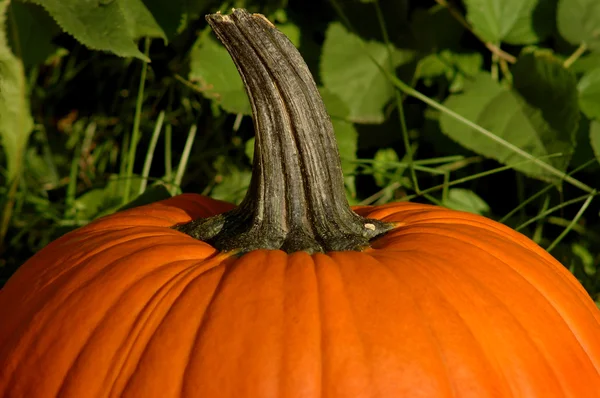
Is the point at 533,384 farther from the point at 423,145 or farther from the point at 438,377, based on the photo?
the point at 423,145

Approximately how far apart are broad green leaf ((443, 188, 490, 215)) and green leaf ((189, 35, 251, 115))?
65 cm

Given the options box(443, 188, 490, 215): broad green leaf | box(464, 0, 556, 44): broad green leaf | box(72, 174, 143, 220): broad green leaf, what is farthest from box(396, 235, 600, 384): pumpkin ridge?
box(72, 174, 143, 220): broad green leaf

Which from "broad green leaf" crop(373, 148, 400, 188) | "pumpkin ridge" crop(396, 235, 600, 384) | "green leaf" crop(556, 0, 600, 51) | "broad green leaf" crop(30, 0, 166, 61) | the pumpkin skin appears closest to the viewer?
the pumpkin skin

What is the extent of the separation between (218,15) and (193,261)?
1.51 feet

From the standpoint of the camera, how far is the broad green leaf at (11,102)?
1.96 metres

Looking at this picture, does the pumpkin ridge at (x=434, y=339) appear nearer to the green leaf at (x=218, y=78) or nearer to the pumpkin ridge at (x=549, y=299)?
the pumpkin ridge at (x=549, y=299)

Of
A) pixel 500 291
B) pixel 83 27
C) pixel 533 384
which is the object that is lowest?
pixel 533 384

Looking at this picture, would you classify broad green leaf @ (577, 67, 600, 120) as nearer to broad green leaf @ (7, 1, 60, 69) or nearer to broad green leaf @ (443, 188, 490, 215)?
broad green leaf @ (443, 188, 490, 215)

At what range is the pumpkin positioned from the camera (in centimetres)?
115

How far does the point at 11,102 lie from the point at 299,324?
3.79ft

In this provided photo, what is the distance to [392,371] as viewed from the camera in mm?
1132

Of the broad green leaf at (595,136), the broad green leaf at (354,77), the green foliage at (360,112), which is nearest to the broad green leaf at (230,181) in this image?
the green foliage at (360,112)

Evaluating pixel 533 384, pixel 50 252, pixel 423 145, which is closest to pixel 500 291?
pixel 533 384

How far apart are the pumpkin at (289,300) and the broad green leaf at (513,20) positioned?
1.12 meters
